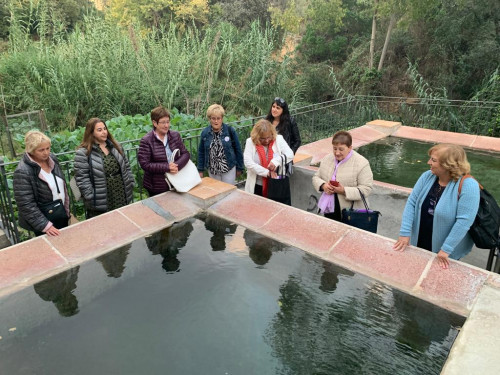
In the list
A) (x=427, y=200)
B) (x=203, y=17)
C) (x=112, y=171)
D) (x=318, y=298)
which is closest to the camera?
(x=318, y=298)

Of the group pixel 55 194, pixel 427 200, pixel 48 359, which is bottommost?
pixel 48 359

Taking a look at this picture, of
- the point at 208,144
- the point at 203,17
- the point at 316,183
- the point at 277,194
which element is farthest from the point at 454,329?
the point at 203,17

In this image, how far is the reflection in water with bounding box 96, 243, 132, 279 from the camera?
8.80 ft

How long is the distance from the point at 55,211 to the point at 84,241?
1.35ft

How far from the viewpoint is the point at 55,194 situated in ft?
10.2

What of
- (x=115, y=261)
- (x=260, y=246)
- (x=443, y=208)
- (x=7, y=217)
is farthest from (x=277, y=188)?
(x=7, y=217)

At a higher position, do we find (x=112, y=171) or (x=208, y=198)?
(x=112, y=171)

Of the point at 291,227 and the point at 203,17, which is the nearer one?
the point at 291,227

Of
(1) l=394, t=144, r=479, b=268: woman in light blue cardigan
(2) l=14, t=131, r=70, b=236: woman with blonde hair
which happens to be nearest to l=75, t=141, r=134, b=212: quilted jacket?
(2) l=14, t=131, r=70, b=236: woman with blonde hair

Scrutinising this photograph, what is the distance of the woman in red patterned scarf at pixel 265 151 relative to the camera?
3705mm

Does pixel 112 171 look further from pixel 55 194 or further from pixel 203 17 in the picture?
pixel 203 17

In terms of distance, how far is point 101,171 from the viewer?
10.9ft

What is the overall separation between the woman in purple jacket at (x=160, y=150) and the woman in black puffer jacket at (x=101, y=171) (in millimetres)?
226

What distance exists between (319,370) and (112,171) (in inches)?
97.6
